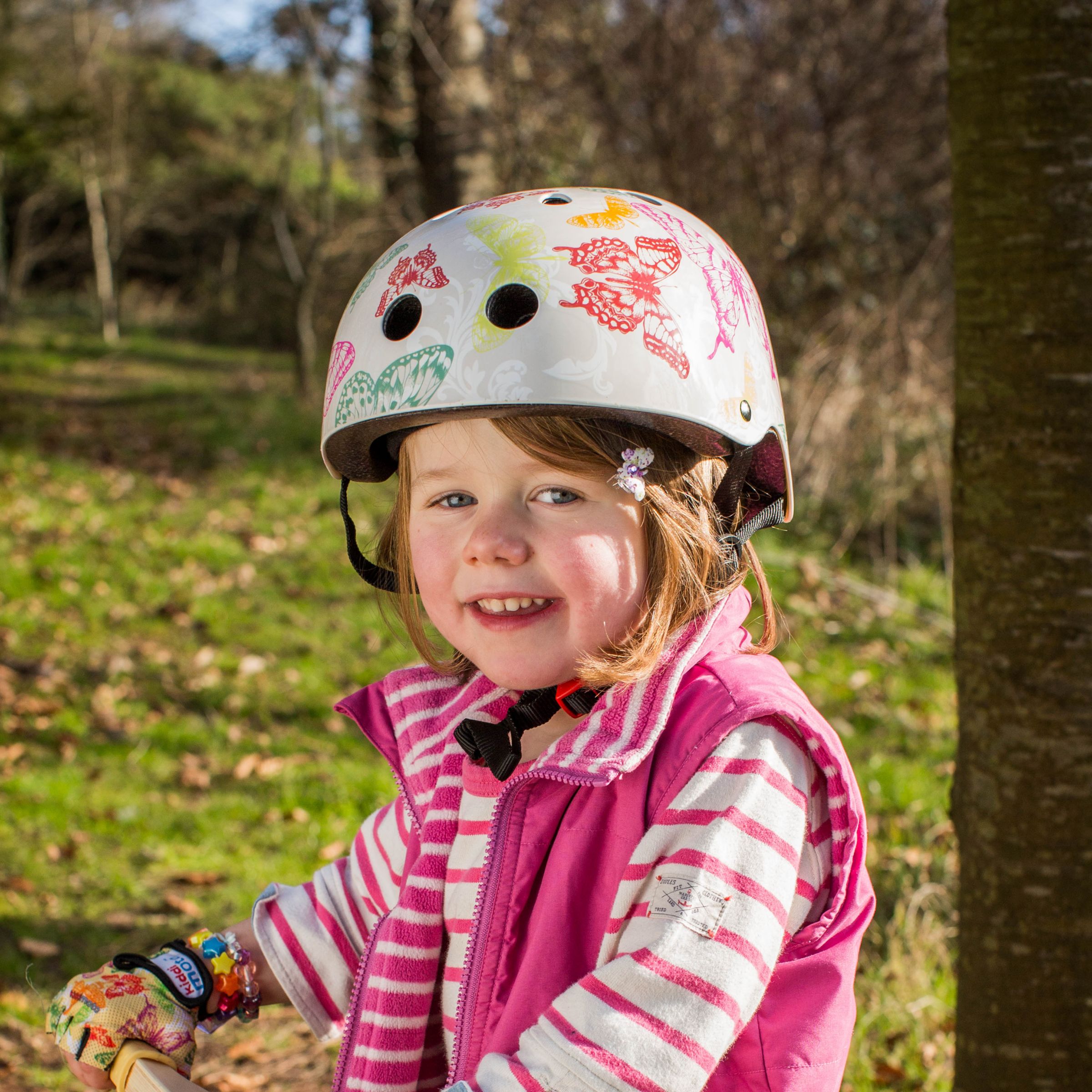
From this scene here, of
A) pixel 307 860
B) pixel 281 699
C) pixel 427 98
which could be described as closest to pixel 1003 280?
pixel 307 860

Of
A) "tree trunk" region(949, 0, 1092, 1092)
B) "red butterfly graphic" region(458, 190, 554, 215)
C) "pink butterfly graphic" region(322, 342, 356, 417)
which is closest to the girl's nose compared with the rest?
"pink butterfly graphic" region(322, 342, 356, 417)

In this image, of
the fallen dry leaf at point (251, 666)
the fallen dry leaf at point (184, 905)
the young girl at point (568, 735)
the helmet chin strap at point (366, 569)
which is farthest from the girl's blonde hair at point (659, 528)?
the fallen dry leaf at point (251, 666)

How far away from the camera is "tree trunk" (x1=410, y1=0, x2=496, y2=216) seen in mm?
7195

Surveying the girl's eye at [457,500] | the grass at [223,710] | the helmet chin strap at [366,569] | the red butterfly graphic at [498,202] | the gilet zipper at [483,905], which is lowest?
the grass at [223,710]

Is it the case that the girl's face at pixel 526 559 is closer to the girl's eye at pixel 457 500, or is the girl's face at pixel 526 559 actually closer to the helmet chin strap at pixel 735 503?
the girl's eye at pixel 457 500

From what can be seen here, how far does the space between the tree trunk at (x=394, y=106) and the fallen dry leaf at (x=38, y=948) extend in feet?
18.7

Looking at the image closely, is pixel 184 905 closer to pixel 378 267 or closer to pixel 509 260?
pixel 378 267

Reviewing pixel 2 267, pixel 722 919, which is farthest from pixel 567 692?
pixel 2 267

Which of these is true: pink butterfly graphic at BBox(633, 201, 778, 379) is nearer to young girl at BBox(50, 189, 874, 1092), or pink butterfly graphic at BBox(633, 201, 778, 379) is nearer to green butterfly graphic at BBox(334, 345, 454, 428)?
young girl at BBox(50, 189, 874, 1092)

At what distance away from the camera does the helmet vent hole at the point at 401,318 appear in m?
1.83

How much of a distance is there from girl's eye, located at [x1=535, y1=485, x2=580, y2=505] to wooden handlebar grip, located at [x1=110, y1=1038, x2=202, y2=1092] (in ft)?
3.13

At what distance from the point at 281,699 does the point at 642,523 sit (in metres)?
4.39

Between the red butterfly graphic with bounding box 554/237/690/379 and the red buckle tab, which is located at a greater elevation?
the red butterfly graphic with bounding box 554/237/690/379

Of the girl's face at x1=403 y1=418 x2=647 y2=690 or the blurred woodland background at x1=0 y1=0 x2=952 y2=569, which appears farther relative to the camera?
the blurred woodland background at x1=0 y1=0 x2=952 y2=569
